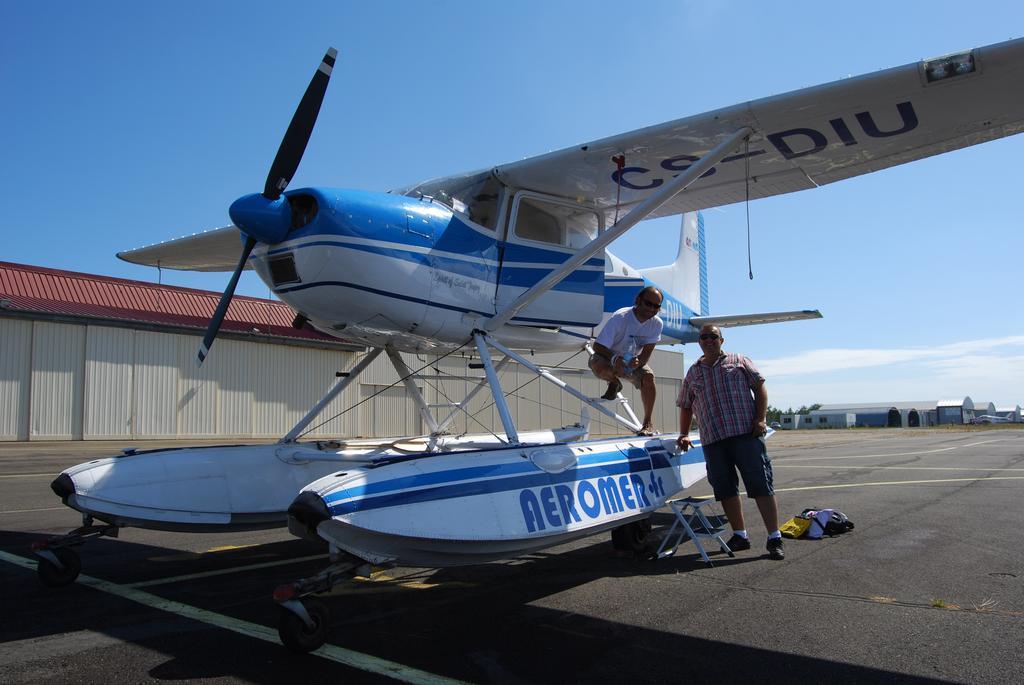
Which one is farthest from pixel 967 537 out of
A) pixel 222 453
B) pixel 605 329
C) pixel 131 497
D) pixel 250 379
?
pixel 250 379

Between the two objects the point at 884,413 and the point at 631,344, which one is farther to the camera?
the point at 884,413

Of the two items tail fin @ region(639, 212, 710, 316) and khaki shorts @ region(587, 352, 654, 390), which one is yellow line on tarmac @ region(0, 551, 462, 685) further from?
tail fin @ region(639, 212, 710, 316)

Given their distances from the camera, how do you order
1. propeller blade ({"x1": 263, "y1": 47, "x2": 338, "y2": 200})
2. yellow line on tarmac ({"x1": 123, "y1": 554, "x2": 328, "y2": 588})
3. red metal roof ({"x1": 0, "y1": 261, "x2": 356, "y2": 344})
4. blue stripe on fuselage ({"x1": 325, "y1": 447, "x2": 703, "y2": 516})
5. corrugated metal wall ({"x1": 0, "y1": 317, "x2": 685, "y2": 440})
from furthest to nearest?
red metal roof ({"x1": 0, "y1": 261, "x2": 356, "y2": 344})
corrugated metal wall ({"x1": 0, "y1": 317, "x2": 685, "y2": 440})
propeller blade ({"x1": 263, "y1": 47, "x2": 338, "y2": 200})
yellow line on tarmac ({"x1": 123, "y1": 554, "x2": 328, "y2": 588})
blue stripe on fuselage ({"x1": 325, "y1": 447, "x2": 703, "y2": 516})

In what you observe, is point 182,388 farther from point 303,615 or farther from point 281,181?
point 303,615

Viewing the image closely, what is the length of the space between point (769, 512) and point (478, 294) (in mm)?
3285

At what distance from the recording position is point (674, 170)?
7.21 meters

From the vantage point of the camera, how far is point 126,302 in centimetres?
2588

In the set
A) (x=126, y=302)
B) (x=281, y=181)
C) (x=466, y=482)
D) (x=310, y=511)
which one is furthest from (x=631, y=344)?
(x=126, y=302)

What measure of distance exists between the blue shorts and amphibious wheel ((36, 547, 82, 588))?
504cm

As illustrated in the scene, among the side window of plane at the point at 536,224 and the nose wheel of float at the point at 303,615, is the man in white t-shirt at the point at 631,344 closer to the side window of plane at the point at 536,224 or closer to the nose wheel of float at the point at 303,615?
the side window of plane at the point at 536,224

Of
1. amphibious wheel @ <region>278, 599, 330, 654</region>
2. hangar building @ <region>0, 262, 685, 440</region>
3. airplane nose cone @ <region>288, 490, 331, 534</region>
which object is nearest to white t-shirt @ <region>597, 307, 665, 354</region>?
airplane nose cone @ <region>288, 490, 331, 534</region>

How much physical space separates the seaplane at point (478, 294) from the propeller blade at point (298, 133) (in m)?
0.02

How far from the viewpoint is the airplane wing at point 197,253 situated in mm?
9070

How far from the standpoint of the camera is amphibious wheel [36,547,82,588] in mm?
4773
